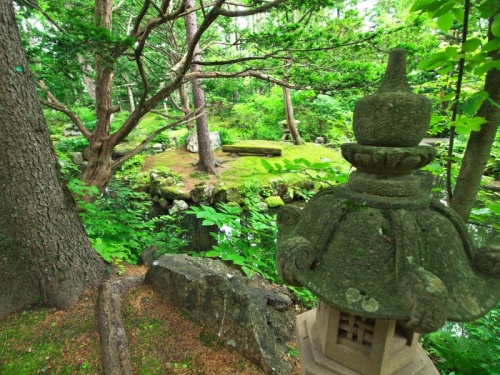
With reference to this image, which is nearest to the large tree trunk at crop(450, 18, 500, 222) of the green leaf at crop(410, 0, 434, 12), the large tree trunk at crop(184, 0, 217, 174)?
the green leaf at crop(410, 0, 434, 12)

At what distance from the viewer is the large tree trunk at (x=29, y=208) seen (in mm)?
1896

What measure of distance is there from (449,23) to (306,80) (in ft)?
8.01

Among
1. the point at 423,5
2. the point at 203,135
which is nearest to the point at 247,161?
the point at 203,135

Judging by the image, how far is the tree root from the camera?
6.16ft

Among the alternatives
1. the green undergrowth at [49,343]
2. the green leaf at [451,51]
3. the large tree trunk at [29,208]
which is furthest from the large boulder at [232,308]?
the green leaf at [451,51]

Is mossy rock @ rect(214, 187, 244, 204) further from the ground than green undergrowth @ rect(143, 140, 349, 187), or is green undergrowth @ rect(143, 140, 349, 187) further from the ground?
green undergrowth @ rect(143, 140, 349, 187)

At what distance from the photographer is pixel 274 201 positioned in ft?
26.5

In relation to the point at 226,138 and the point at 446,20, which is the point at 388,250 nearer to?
the point at 446,20

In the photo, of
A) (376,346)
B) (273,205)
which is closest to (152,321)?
(376,346)

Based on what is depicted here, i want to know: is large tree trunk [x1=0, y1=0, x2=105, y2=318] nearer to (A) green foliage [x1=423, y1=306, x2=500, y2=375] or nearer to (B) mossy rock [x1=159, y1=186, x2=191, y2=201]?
(A) green foliage [x1=423, y1=306, x2=500, y2=375]

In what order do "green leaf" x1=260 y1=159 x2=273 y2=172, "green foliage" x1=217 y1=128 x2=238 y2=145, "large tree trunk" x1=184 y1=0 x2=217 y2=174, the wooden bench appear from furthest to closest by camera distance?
"green foliage" x1=217 y1=128 x2=238 y2=145, the wooden bench, "large tree trunk" x1=184 y1=0 x2=217 y2=174, "green leaf" x1=260 y1=159 x2=273 y2=172

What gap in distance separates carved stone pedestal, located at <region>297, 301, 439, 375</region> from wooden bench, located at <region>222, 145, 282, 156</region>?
390 inches

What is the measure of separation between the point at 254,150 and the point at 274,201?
13.5ft

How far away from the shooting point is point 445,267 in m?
0.89
